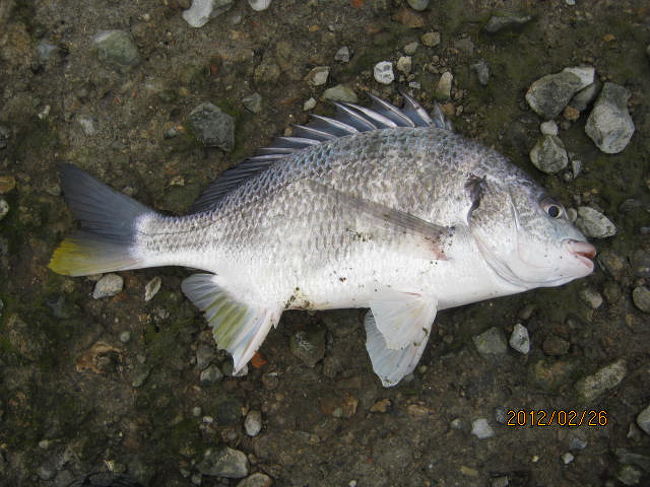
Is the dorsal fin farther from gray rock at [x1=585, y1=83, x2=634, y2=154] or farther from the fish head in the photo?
gray rock at [x1=585, y1=83, x2=634, y2=154]

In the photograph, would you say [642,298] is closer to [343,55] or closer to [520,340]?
[520,340]

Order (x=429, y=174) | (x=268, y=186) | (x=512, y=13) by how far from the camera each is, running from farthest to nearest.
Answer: (x=512, y=13), (x=268, y=186), (x=429, y=174)

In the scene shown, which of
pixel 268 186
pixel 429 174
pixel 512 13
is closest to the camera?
pixel 429 174

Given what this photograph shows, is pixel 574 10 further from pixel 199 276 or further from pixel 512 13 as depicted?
A: pixel 199 276

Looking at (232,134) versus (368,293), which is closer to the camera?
(368,293)

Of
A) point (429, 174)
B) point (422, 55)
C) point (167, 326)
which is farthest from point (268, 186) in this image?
point (422, 55)

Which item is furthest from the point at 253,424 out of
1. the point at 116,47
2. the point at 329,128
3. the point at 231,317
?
the point at 116,47

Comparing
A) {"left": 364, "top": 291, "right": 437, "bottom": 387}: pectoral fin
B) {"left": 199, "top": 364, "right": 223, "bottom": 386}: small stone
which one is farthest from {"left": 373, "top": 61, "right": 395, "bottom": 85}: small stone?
{"left": 199, "top": 364, "right": 223, "bottom": 386}: small stone
